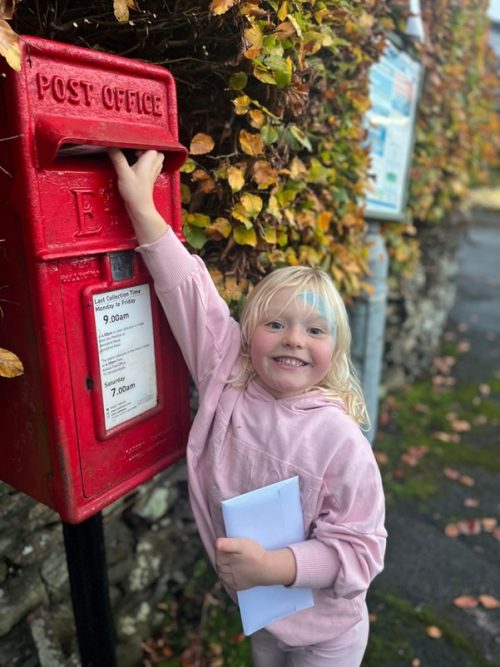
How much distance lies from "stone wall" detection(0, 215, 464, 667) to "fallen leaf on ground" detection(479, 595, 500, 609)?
1.49 m

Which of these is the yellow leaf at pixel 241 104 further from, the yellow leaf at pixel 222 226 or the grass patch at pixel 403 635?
the grass patch at pixel 403 635

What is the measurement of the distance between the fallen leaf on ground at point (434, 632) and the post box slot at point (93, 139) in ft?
7.98

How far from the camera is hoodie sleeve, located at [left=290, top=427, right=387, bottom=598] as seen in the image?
4.34 feet

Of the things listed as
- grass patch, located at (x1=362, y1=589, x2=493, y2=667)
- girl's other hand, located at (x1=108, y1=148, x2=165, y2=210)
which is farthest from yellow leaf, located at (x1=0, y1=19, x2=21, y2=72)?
grass patch, located at (x1=362, y1=589, x2=493, y2=667)

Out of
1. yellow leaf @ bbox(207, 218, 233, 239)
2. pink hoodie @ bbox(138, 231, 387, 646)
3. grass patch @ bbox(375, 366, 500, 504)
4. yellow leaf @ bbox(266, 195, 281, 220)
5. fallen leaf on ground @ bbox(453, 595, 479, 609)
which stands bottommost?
fallen leaf on ground @ bbox(453, 595, 479, 609)

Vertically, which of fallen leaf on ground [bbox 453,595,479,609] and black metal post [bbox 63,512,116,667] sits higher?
black metal post [bbox 63,512,116,667]

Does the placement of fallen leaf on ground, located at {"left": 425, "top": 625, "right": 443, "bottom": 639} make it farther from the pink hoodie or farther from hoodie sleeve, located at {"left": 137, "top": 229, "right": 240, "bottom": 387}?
hoodie sleeve, located at {"left": 137, "top": 229, "right": 240, "bottom": 387}

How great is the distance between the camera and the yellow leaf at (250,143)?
→ 1.75 meters

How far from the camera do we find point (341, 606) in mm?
1493

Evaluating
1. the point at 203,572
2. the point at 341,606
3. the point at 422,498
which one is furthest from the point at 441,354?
the point at 341,606

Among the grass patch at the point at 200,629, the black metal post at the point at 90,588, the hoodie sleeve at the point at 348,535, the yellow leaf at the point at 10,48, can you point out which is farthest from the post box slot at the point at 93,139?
the grass patch at the point at 200,629

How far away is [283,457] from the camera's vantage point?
1403 mm

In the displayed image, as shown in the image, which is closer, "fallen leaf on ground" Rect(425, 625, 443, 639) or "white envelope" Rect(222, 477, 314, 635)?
"white envelope" Rect(222, 477, 314, 635)

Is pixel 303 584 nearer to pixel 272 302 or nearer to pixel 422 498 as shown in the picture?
pixel 272 302
